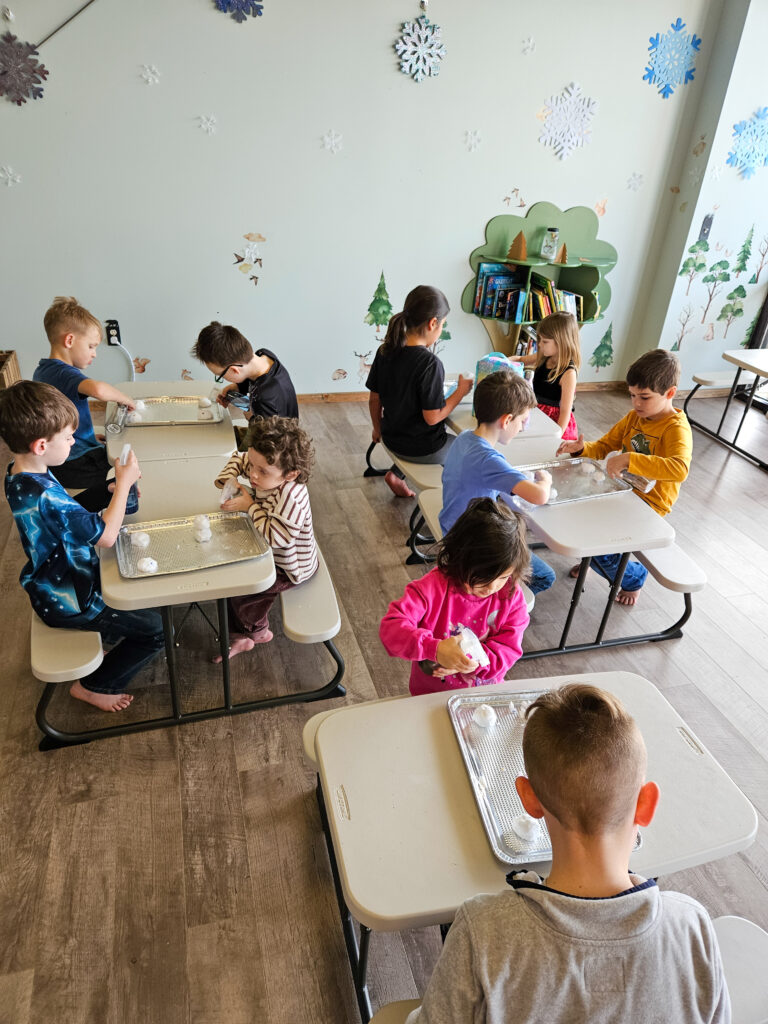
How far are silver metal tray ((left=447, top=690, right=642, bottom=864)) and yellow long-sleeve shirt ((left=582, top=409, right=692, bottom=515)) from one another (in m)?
1.32

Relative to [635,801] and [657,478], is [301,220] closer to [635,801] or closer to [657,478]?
[657,478]

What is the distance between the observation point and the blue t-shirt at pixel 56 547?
1809 mm

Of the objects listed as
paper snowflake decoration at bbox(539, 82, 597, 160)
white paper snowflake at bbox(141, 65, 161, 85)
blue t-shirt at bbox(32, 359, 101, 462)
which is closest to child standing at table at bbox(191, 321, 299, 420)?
blue t-shirt at bbox(32, 359, 101, 462)

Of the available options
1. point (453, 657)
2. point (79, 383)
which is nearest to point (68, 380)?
point (79, 383)

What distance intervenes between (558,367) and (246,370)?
142 centimetres

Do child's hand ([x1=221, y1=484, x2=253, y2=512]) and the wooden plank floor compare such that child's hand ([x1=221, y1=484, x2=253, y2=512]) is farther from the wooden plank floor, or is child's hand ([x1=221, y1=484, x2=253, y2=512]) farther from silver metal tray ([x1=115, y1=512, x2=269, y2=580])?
the wooden plank floor

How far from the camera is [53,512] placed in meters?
1.83

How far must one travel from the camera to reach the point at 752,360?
4.28 m

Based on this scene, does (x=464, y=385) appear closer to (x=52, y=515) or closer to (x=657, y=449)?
(x=657, y=449)

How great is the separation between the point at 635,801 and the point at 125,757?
1.67 meters

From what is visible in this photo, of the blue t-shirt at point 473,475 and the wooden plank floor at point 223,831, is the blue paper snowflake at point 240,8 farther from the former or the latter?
the wooden plank floor at point 223,831

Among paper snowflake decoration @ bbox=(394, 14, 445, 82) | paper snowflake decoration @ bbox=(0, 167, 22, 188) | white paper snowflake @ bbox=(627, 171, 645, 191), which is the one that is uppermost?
paper snowflake decoration @ bbox=(394, 14, 445, 82)

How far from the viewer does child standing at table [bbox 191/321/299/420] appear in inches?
106

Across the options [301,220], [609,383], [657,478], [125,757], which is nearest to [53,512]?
[125,757]
